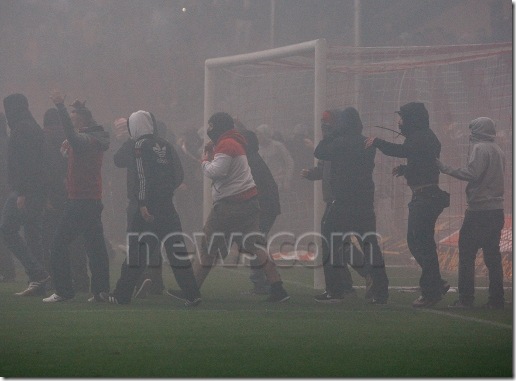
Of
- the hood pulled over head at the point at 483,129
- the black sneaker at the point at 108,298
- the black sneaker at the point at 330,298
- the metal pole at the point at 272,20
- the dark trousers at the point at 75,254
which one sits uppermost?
the metal pole at the point at 272,20

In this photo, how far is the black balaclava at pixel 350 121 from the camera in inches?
422

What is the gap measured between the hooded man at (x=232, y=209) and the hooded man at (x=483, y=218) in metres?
1.62

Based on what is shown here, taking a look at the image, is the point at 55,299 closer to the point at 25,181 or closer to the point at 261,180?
the point at 25,181

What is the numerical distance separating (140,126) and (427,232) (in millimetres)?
2625

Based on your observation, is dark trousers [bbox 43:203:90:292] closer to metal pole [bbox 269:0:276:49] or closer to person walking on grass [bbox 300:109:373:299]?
person walking on grass [bbox 300:109:373:299]

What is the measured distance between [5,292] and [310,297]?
2.99 metres

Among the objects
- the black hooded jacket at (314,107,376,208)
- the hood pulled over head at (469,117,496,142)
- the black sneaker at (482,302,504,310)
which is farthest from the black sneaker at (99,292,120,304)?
the hood pulled over head at (469,117,496,142)

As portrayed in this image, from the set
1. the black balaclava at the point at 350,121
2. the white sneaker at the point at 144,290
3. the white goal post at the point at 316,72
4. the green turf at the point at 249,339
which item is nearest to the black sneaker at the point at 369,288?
the green turf at the point at 249,339

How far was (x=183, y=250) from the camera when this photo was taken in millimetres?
10070

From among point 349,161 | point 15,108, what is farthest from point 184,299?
point 15,108

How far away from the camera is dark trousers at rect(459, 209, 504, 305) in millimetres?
10219

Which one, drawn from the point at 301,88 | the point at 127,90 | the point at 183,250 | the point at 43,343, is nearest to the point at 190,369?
the point at 43,343

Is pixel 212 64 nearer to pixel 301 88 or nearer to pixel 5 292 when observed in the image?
pixel 5 292

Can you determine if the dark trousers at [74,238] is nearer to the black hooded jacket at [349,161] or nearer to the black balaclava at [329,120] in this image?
the black hooded jacket at [349,161]
